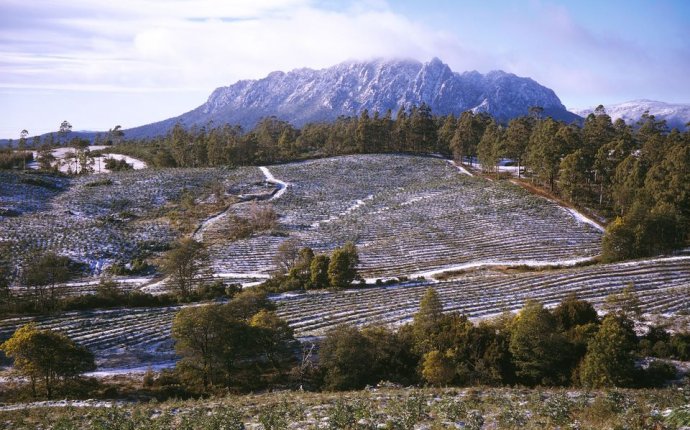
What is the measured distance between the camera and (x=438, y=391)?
16.6 meters

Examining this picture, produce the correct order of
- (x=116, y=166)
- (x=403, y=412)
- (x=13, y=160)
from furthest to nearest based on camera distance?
(x=116, y=166)
(x=13, y=160)
(x=403, y=412)

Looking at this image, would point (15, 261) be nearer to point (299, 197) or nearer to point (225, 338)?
point (225, 338)

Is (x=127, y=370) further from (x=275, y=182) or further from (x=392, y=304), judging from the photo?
(x=275, y=182)

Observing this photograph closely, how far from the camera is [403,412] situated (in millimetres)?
12797

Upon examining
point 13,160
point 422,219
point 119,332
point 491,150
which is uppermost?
point 491,150

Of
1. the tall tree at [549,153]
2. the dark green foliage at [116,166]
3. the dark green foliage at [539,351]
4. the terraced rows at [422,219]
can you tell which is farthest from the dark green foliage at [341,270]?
the dark green foliage at [116,166]

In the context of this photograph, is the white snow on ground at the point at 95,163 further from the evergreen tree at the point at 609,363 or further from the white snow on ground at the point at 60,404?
the evergreen tree at the point at 609,363

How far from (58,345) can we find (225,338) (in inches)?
272

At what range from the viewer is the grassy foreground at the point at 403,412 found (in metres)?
11.8

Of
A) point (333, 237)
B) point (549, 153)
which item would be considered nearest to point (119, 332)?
point (333, 237)

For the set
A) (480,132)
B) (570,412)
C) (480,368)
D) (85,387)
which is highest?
(480,132)

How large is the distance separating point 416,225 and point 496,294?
22.5m

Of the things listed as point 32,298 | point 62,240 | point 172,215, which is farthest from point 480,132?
point 32,298

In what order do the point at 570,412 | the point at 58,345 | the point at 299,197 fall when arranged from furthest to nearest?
the point at 299,197
the point at 58,345
the point at 570,412
